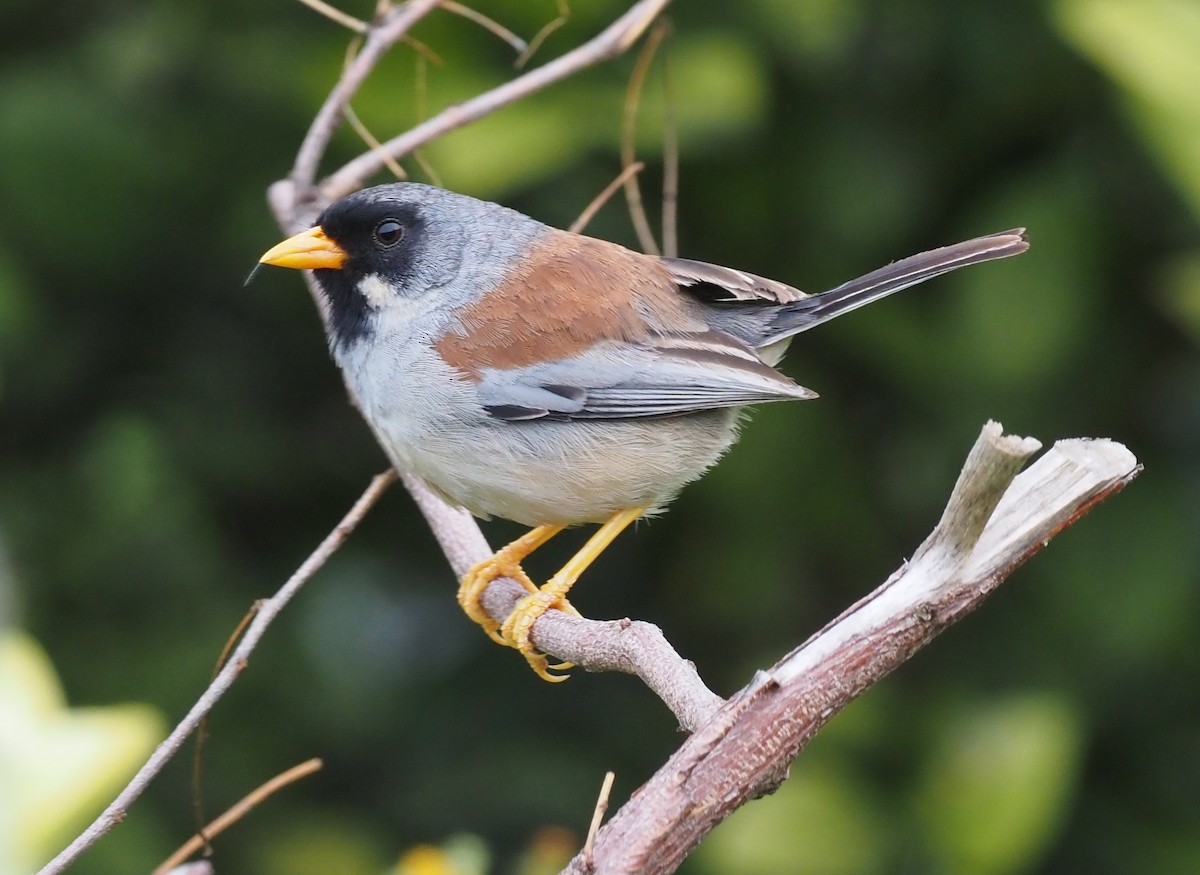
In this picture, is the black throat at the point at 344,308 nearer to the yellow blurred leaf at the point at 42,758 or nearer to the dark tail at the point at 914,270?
the dark tail at the point at 914,270

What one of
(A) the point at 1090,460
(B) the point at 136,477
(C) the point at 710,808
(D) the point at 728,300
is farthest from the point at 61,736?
(B) the point at 136,477

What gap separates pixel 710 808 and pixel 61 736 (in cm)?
91

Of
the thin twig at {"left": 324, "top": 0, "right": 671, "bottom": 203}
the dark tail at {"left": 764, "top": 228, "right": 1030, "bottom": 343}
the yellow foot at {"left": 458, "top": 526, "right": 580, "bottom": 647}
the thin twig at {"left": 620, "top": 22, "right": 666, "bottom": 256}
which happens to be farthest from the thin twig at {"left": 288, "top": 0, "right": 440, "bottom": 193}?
the dark tail at {"left": 764, "top": 228, "right": 1030, "bottom": 343}

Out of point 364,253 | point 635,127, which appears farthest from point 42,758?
point 635,127

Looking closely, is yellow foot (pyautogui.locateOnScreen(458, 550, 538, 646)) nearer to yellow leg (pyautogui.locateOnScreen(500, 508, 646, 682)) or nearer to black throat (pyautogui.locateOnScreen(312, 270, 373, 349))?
yellow leg (pyautogui.locateOnScreen(500, 508, 646, 682))

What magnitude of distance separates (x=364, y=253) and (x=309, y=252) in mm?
169

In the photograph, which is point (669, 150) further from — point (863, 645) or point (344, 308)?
point (863, 645)

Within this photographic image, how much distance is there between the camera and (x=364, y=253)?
365cm

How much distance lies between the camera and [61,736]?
195 centimetres

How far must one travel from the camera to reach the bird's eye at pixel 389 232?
3.66 m

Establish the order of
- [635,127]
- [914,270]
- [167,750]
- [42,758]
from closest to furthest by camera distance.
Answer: [42,758], [167,750], [914,270], [635,127]

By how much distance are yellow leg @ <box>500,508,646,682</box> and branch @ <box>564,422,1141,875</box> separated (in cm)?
125

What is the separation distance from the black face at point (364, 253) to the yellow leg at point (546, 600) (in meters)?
0.81

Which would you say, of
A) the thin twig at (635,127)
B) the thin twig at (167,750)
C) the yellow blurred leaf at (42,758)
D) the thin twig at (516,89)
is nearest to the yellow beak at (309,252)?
the thin twig at (516,89)
